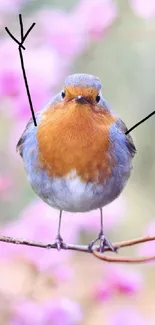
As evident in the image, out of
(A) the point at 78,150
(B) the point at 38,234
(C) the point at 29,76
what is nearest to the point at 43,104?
(C) the point at 29,76

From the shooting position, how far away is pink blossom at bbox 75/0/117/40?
2.01m

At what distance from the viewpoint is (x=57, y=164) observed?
98 cm

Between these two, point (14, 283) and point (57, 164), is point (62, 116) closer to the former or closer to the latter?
point (57, 164)

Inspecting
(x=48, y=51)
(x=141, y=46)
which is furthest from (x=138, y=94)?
(x=48, y=51)

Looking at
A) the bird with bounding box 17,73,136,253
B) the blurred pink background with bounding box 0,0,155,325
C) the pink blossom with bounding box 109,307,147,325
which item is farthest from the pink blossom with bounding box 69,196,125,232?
the bird with bounding box 17,73,136,253

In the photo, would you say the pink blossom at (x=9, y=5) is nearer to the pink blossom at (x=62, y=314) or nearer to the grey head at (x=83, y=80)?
the pink blossom at (x=62, y=314)

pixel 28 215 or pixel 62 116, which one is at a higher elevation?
pixel 62 116

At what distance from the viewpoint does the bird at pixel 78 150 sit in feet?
2.82

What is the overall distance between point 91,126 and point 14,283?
1878 millimetres

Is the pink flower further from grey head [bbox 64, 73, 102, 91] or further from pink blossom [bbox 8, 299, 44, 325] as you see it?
grey head [bbox 64, 73, 102, 91]

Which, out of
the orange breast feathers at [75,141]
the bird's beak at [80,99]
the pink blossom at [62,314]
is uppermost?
the bird's beak at [80,99]

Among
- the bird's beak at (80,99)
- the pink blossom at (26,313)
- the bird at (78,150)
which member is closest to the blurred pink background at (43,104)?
the pink blossom at (26,313)

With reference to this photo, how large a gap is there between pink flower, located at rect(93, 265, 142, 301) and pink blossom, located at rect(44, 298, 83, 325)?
4.5 inches

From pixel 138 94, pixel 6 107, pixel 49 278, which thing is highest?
pixel 6 107
